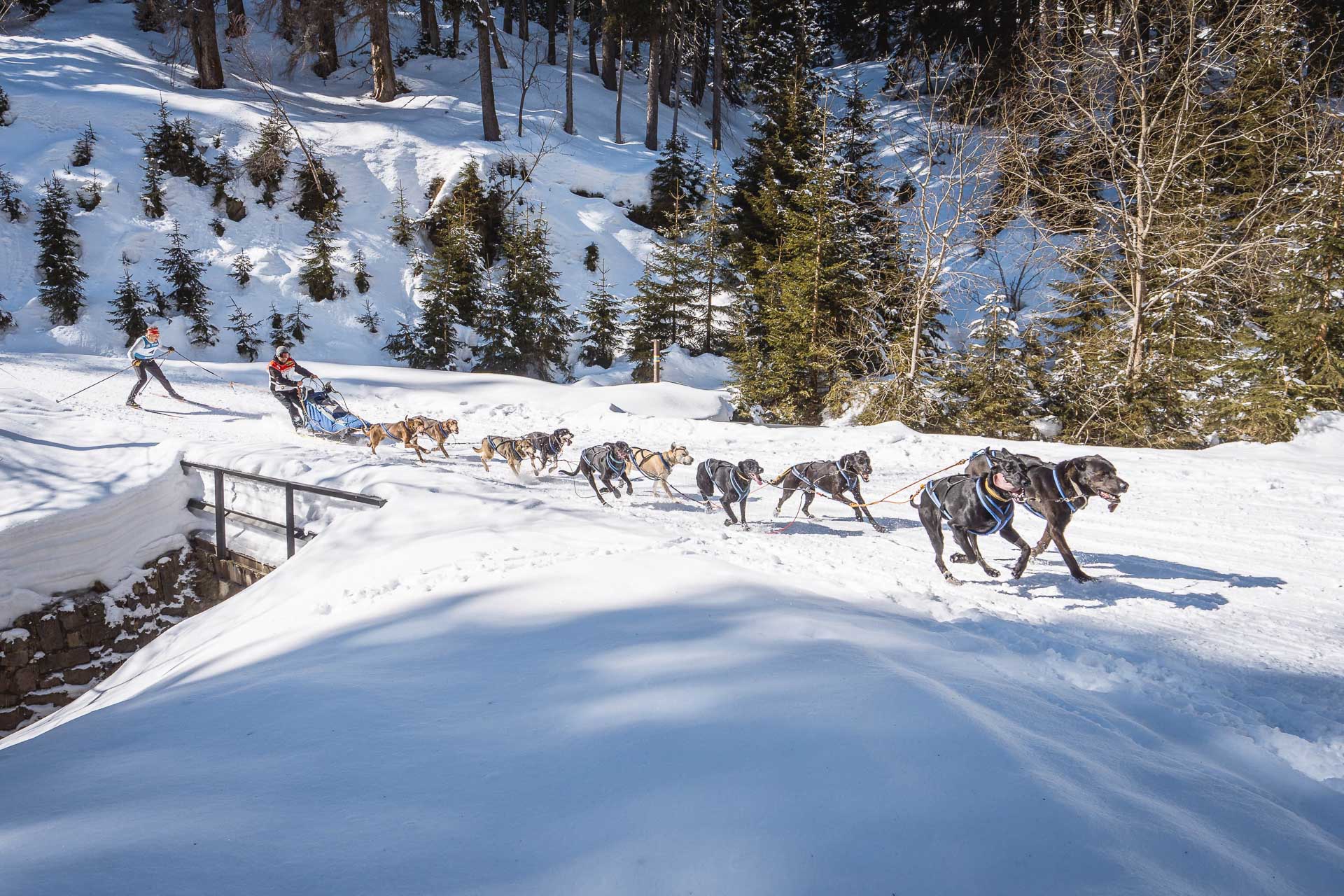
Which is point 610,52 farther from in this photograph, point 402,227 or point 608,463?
point 608,463

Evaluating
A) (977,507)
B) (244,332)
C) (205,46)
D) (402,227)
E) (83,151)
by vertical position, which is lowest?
(977,507)

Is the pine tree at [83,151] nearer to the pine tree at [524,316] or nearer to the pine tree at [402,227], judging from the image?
the pine tree at [402,227]

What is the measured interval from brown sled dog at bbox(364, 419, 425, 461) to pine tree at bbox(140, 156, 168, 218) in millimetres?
22488

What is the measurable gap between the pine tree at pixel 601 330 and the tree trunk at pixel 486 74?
12.1 metres

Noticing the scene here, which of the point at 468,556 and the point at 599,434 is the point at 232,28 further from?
the point at 468,556

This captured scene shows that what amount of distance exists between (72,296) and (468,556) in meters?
25.0

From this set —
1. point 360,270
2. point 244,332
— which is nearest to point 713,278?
point 360,270

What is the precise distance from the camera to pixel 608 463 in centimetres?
783

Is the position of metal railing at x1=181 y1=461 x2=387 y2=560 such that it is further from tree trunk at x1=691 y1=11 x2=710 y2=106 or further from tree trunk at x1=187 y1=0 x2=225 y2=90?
tree trunk at x1=691 y1=11 x2=710 y2=106

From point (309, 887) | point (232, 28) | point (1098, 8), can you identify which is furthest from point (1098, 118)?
point (232, 28)

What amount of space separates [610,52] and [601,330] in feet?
76.1

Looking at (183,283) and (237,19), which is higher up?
(237,19)

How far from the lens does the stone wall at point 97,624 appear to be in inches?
303

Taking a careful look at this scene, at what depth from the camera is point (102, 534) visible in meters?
8.37
